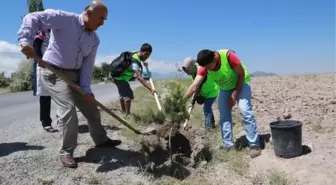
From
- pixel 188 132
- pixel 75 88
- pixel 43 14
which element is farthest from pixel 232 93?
pixel 43 14

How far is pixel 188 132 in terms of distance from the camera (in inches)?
219

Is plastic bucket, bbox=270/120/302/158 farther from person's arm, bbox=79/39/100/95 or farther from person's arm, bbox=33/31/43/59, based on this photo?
person's arm, bbox=33/31/43/59

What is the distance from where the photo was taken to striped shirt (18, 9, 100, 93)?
3.93 meters

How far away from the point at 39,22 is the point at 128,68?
3076 millimetres

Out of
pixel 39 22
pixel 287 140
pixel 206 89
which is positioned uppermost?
pixel 39 22

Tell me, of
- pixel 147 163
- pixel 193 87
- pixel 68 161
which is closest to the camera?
pixel 68 161

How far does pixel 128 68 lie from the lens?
22.6 ft

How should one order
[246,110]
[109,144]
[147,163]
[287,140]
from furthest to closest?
[246,110] < [109,144] < [287,140] < [147,163]

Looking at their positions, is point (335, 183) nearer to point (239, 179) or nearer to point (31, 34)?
point (239, 179)

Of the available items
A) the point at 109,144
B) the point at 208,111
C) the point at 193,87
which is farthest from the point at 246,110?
the point at 109,144

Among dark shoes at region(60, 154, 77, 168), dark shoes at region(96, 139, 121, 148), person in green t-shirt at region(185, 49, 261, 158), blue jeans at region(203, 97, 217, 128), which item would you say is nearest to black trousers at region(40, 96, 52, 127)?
dark shoes at region(96, 139, 121, 148)

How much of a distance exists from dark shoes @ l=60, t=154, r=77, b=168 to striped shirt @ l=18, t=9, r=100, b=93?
2.57ft

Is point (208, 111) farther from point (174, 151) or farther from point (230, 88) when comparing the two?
point (174, 151)

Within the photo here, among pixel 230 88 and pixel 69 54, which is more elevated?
pixel 69 54
